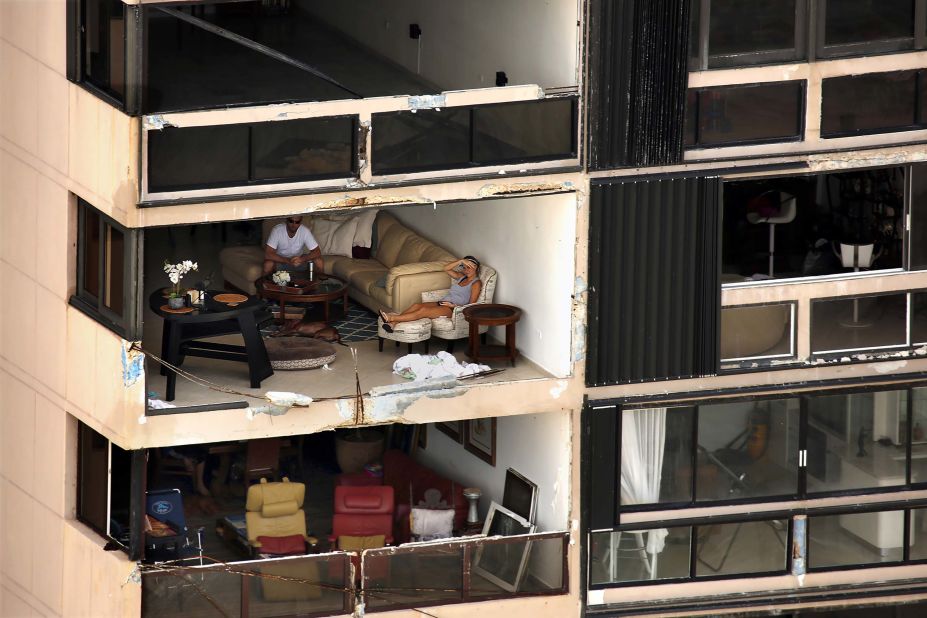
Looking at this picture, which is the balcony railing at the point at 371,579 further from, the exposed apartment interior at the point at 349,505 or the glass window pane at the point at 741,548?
the glass window pane at the point at 741,548

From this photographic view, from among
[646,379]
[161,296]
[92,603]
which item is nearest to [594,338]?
[646,379]

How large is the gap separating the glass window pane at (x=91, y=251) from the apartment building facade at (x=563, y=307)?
0.04 meters

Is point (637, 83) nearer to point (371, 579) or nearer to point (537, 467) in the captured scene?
point (537, 467)

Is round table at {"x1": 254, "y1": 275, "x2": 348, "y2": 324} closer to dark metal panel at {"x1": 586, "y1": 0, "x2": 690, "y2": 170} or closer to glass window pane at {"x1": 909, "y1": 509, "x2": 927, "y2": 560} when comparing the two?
dark metal panel at {"x1": 586, "y1": 0, "x2": 690, "y2": 170}

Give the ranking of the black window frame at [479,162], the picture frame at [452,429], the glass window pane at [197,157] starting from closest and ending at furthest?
1. the glass window pane at [197,157]
2. the black window frame at [479,162]
3. the picture frame at [452,429]

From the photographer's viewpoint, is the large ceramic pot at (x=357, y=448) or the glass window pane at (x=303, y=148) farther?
the large ceramic pot at (x=357, y=448)

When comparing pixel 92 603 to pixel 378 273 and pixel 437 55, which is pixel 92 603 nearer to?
pixel 378 273

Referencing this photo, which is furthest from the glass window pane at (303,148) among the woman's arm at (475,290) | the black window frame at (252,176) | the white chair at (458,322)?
the woman's arm at (475,290)

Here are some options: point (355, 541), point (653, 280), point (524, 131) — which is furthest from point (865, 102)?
point (355, 541)

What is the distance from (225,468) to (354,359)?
300 centimetres

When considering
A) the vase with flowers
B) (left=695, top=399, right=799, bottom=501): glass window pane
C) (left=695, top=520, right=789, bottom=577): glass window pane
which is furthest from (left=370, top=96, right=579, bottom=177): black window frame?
(left=695, top=520, right=789, bottom=577): glass window pane

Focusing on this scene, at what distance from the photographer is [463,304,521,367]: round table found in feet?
89.3

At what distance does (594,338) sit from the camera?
2656 cm

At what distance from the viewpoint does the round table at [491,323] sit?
2722 cm
